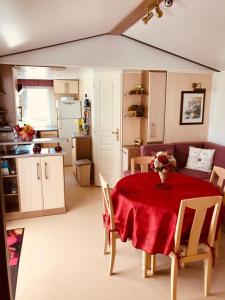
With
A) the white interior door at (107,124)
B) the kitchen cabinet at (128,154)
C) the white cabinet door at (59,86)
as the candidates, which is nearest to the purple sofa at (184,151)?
the kitchen cabinet at (128,154)

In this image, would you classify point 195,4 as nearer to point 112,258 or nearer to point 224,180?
point 224,180

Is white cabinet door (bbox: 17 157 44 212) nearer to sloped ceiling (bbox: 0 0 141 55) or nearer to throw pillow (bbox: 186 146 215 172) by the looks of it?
sloped ceiling (bbox: 0 0 141 55)

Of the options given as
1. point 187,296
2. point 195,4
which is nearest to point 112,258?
point 187,296

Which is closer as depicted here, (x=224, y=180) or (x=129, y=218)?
(x=129, y=218)

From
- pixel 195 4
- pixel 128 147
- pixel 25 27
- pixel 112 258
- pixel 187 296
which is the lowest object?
pixel 187 296

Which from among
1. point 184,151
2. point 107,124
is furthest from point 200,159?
point 107,124

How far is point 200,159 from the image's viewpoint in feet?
14.1

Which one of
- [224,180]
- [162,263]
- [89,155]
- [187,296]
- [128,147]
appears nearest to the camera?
[187,296]

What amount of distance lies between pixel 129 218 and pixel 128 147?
7.72 ft

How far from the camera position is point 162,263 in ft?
8.92

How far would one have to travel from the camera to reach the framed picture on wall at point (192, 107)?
4676 mm

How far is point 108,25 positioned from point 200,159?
262 cm

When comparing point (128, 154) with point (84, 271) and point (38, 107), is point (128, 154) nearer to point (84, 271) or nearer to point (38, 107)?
point (84, 271)

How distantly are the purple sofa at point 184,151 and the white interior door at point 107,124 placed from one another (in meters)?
0.67
